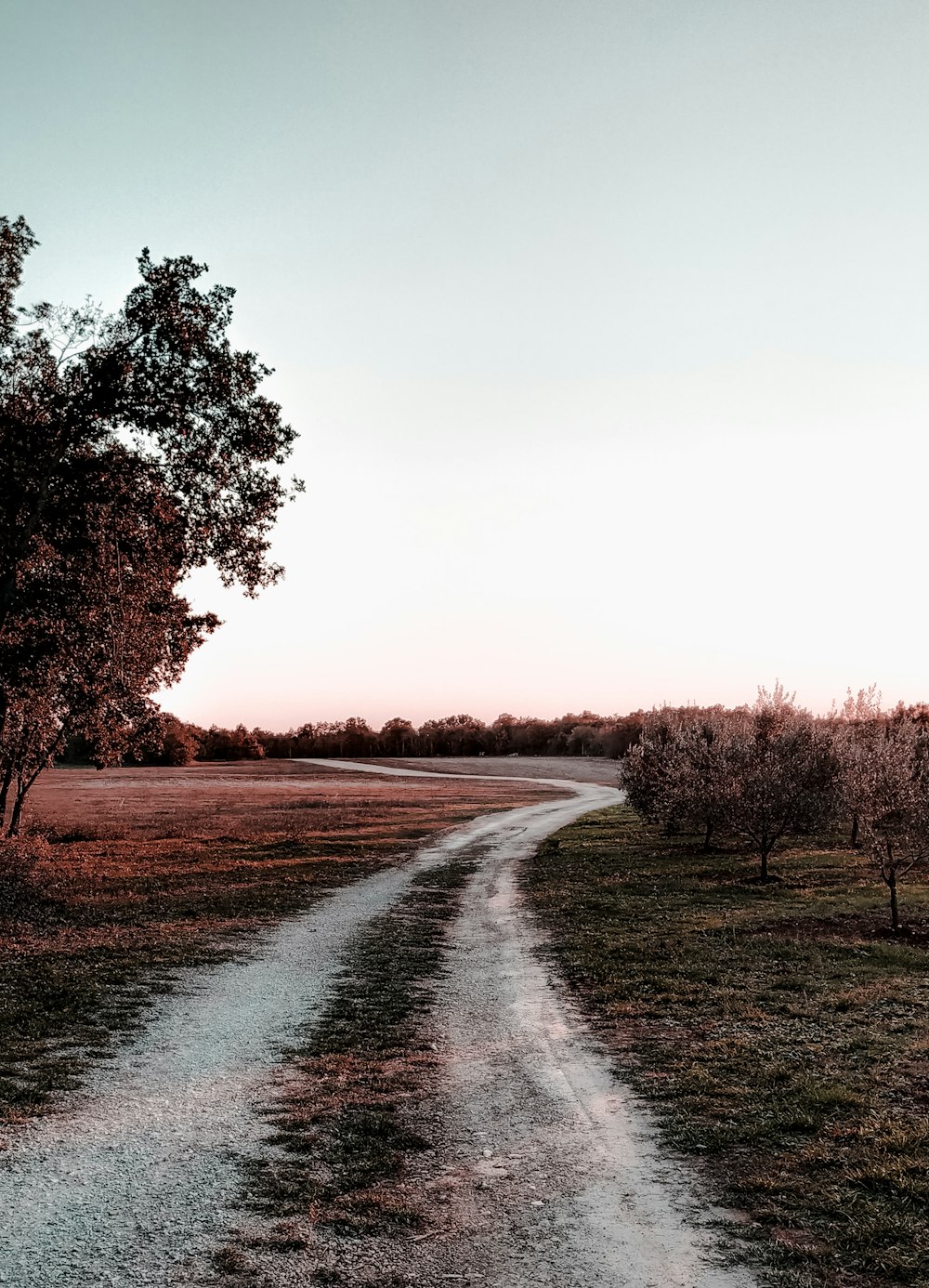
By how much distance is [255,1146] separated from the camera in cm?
747

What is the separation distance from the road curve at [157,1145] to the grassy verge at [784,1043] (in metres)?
4.11

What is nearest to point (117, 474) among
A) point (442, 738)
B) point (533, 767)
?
point (533, 767)

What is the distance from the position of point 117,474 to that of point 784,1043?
59.7 ft

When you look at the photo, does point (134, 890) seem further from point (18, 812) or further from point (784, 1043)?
point (784, 1043)

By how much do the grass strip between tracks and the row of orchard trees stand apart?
11.8 metres

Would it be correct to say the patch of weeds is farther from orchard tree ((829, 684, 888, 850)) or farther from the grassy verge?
orchard tree ((829, 684, 888, 850))

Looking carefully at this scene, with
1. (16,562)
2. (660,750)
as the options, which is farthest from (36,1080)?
(660,750)

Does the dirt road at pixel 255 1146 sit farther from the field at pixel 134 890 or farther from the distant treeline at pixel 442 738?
the distant treeline at pixel 442 738

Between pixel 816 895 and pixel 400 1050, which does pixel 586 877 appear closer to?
pixel 816 895

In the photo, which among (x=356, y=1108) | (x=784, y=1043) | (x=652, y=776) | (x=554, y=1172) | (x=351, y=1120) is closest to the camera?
(x=554, y=1172)

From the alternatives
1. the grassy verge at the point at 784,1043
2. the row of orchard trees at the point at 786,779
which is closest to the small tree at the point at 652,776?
the row of orchard trees at the point at 786,779

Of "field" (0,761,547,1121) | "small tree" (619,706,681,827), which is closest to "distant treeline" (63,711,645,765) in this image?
"field" (0,761,547,1121)

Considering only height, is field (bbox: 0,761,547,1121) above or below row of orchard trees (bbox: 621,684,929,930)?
below

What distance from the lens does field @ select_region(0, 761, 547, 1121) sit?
10.8 metres
